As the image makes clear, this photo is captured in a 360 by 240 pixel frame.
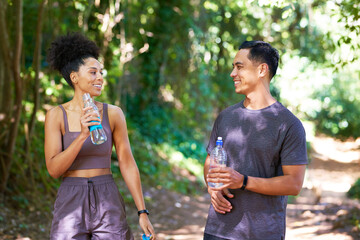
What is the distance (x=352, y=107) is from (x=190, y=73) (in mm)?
16530

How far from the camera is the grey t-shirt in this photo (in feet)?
9.37

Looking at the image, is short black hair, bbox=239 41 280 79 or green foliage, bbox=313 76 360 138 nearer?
short black hair, bbox=239 41 280 79

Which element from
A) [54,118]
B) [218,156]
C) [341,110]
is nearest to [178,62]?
[54,118]

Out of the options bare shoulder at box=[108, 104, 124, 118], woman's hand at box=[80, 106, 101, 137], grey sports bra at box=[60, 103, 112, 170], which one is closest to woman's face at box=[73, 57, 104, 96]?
bare shoulder at box=[108, 104, 124, 118]

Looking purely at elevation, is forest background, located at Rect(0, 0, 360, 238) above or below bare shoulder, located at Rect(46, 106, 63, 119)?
above

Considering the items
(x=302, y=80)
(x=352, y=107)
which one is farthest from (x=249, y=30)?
(x=352, y=107)

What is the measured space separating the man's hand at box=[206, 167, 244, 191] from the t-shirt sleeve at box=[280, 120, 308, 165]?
11.8 inches

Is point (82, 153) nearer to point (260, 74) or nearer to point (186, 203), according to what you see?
point (260, 74)

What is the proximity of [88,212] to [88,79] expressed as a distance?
875 millimetres

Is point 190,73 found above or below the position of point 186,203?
above

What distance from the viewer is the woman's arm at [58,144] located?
9.70ft

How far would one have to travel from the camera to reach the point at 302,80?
46.9 ft

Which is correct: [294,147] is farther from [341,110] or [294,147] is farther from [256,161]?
[341,110]

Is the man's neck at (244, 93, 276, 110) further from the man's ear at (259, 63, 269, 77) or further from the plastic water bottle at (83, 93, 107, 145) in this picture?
the plastic water bottle at (83, 93, 107, 145)
